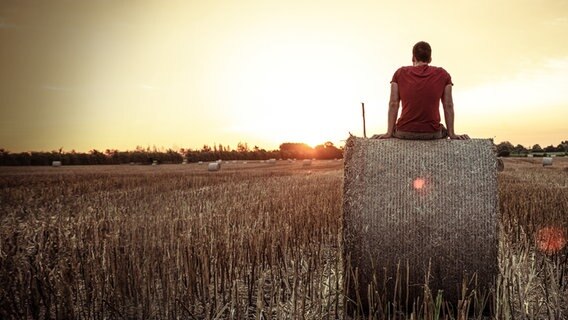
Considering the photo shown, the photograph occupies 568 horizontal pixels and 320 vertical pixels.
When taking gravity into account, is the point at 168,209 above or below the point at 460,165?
below

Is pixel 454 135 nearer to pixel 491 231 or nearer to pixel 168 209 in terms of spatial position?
pixel 491 231

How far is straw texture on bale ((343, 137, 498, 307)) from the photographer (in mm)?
4395

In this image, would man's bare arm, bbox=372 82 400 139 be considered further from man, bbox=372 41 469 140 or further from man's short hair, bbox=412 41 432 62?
man's short hair, bbox=412 41 432 62

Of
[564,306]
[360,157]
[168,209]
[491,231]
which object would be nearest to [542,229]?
[564,306]

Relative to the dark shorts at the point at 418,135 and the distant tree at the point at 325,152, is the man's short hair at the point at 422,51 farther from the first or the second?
the distant tree at the point at 325,152

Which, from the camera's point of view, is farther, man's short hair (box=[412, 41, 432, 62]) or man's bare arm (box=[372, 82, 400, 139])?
man's bare arm (box=[372, 82, 400, 139])

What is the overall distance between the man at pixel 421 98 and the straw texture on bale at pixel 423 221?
1.41 feet

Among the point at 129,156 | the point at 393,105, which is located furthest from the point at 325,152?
the point at 393,105

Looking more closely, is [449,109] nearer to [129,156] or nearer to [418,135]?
[418,135]

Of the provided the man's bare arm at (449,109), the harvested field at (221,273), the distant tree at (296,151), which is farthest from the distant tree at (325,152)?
the man's bare arm at (449,109)

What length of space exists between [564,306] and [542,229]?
9.88 ft

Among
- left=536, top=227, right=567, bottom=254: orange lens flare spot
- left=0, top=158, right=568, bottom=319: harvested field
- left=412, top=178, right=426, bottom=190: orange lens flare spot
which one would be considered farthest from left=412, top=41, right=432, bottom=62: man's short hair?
left=536, top=227, right=567, bottom=254: orange lens flare spot

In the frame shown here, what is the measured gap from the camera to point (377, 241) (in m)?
4.48

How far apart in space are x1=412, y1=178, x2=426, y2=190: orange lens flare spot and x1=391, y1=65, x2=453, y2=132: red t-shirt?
703mm
